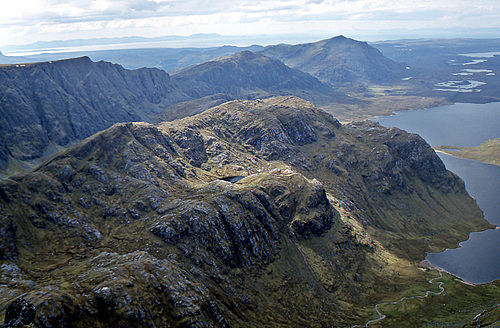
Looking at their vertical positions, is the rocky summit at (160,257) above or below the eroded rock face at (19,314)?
below

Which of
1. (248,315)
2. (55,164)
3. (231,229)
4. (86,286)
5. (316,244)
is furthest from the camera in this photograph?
(316,244)

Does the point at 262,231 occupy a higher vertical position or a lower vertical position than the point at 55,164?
lower

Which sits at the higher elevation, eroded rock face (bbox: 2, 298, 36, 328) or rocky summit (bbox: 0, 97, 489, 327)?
eroded rock face (bbox: 2, 298, 36, 328)

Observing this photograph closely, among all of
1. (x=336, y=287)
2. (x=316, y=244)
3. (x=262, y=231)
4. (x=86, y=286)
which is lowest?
(x=336, y=287)

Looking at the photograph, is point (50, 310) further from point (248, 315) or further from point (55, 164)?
point (55, 164)

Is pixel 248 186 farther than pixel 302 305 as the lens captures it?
Yes

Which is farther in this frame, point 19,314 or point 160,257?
point 160,257

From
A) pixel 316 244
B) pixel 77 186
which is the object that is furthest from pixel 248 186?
pixel 77 186

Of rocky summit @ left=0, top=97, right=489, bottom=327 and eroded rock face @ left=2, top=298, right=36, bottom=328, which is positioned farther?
rocky summit @ left=0, top=97, right=489, bottom=327

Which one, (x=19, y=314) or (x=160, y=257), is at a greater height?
(x=19, y=314)

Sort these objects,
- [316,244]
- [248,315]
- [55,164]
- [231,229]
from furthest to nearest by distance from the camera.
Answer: [316,244] → [55,164] → [231,229] → [248,315]

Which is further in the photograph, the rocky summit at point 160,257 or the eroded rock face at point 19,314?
the rocky summit at point 160,257
